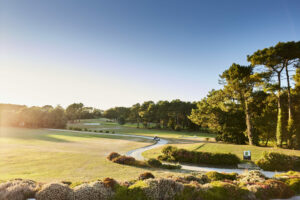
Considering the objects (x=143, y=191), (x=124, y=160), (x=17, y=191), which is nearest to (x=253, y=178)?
(x=143, y=191)

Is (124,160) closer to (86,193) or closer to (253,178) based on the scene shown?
(86,193)

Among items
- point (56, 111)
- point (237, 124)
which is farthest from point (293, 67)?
point (56, 111)

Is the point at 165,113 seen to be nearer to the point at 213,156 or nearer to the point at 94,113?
the point at 213,156

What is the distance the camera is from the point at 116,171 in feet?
42.8

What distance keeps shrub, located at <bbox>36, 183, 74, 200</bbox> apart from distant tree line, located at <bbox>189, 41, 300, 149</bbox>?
1081 inches

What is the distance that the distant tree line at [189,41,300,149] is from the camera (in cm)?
2308

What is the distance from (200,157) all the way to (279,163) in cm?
666

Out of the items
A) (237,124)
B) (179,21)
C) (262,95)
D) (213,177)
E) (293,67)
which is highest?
(179,21)

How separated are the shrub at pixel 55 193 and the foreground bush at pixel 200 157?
1308 centimetres

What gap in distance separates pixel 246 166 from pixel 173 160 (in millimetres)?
6994

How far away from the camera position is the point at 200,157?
16.8 m

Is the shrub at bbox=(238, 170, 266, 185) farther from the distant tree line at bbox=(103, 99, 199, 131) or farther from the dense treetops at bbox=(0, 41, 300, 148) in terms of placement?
the distant tree line at bbox=(103, 99, 199, 131)

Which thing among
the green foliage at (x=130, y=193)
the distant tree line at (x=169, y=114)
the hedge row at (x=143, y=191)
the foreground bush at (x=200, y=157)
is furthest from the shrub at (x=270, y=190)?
the distant tree line at (x=169, y=114)

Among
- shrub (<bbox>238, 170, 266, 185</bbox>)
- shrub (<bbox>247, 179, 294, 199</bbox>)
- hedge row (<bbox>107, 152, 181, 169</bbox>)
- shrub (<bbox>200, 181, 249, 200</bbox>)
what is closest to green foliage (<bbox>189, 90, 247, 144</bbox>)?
hedge row (<bbox>107, 152, 181, 169</bbox>)
